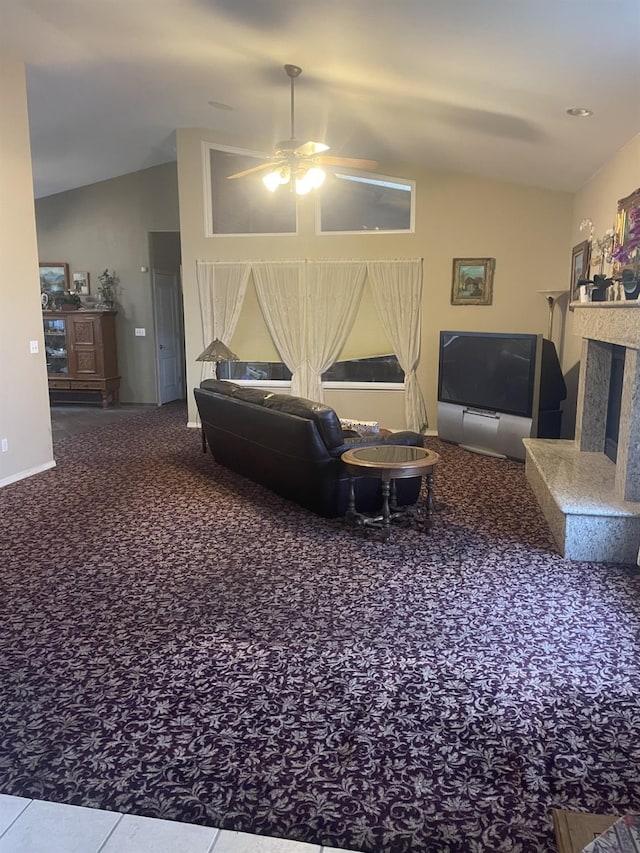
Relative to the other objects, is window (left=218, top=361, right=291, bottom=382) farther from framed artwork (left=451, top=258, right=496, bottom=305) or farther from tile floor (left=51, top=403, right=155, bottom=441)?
framed artwork (left=451, top=258, right=496, bottom=305)

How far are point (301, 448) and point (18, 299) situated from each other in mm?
3087

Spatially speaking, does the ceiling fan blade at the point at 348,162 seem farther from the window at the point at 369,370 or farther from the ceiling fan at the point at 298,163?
the window at the point at 369,370

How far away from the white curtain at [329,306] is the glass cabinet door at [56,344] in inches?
162

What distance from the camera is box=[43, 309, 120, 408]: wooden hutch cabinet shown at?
30.7 feet

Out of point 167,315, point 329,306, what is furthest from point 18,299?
point 167,315

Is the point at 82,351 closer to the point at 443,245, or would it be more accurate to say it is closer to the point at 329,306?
the point at 329,306

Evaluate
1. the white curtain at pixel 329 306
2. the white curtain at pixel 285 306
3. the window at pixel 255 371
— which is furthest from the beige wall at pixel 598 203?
the window at pixel 255 371

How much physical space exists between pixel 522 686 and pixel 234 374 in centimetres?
641

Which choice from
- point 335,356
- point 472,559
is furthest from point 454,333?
point 472,559

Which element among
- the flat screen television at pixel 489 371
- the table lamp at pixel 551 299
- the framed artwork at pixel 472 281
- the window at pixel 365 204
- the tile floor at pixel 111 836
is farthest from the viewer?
the window at pixel 365 204

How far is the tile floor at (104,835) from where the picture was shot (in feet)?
5.98

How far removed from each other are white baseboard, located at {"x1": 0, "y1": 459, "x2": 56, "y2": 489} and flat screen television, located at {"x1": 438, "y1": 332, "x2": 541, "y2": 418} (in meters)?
4.27

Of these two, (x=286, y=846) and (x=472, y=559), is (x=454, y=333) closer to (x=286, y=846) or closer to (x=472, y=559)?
(x=472, y=559)

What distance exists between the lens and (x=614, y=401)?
5.10m
